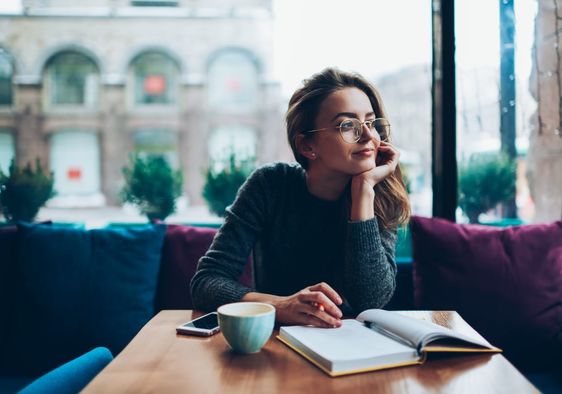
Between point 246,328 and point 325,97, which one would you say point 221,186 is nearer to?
point 325,97

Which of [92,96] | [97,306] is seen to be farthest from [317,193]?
[92,96]

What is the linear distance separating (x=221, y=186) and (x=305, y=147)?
1.20 meters

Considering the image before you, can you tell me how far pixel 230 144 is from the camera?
9.62ft

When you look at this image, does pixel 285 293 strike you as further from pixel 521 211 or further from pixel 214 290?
pixel 521 211

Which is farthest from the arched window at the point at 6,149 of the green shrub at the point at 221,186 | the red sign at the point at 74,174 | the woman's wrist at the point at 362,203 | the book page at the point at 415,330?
the book page at the point at 415,330

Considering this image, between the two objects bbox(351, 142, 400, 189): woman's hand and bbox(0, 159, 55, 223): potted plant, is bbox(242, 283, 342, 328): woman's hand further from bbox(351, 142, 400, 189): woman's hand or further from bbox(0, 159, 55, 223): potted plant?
bbox(0, 159, 55, 223): potted plant

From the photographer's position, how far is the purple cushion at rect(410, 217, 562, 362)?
5.25ft

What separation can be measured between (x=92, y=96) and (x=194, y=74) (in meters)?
0.84

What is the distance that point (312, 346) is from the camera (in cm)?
80

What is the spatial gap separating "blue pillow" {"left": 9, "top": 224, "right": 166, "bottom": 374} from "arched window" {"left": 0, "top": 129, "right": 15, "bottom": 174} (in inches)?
37.8

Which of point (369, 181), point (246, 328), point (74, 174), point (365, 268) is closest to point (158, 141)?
point (74, 174)

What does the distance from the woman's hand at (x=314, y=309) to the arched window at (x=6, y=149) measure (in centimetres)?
232

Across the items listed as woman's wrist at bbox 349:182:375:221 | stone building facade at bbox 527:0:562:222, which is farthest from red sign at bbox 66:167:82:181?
stone building facade at bbox 527:0:562:222

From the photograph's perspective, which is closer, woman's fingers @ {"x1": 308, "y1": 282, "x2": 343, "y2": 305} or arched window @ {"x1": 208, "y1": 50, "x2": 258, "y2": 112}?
woman's fingers @ {"x1": 308, "y1": 282, "x2": 343, "y2": 305}
